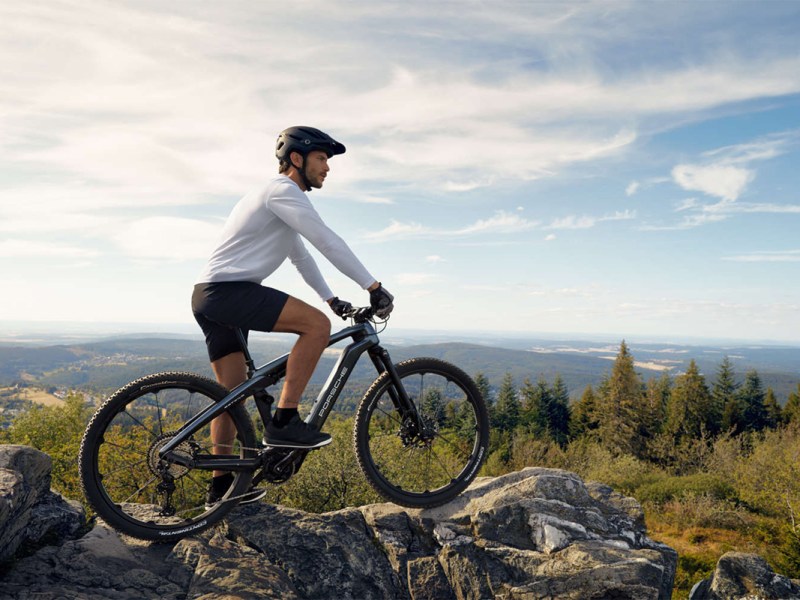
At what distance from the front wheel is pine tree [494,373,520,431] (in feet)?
222

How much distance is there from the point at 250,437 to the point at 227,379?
0.66 metres

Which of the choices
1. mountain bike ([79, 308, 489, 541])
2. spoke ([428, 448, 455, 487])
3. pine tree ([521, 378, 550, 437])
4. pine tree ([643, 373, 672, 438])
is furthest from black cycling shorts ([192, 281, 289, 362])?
pine tree ([643, 373, 672, 438])

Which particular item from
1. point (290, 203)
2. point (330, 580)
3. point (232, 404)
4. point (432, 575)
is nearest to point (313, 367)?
point (232, 404)

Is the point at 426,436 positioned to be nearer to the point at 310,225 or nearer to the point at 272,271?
the point at 272,271

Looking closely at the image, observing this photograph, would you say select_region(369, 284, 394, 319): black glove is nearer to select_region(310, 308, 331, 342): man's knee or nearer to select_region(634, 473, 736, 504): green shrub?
select_region(310, 308, 331, 342): man's knee

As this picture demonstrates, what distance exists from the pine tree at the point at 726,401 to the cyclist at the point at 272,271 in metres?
74.0

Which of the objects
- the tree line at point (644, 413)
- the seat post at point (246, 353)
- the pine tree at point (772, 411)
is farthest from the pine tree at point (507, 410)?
the seat post at point (246, 353)

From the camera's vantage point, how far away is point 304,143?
5.05 m

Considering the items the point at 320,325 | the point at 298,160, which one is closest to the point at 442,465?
the point at 320,325

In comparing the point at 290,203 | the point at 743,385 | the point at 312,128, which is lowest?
the point at 743,385

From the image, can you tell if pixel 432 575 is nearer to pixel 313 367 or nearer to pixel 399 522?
pixel 399 522

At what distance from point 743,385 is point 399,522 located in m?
84.9

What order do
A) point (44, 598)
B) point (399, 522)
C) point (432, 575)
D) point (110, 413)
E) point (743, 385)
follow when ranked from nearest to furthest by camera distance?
1. point (44, 598)
2. point (110, 413)
3. point (432, 575)
4. point (399, 522)
5. point (743, 385)

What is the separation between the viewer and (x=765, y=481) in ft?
138
